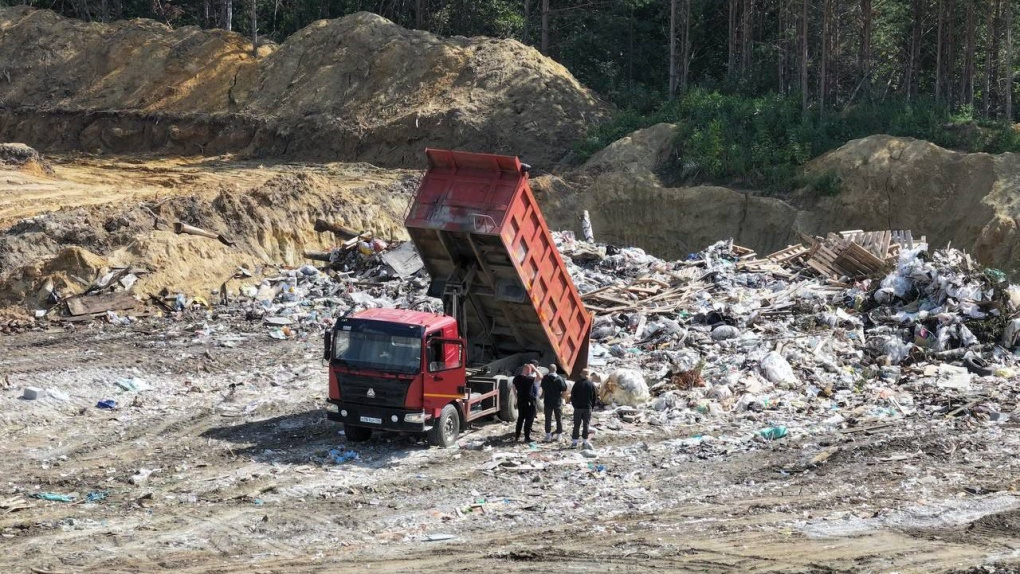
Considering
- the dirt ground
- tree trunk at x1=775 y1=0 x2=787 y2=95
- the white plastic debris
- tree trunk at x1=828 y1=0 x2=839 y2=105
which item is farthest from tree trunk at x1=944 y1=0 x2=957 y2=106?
the dirt ground

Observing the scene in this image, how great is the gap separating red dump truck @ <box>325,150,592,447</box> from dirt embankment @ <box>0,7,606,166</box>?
18074 mm

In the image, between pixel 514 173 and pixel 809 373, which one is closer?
pixel 514 173

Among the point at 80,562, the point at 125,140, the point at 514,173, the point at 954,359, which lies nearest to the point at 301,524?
the point at 80,562

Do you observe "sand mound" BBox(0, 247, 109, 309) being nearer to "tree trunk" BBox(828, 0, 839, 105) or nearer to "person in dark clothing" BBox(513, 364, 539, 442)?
"person in dark clothing" BBox(513, 364, 539, 442)

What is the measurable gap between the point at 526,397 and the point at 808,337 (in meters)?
6.29

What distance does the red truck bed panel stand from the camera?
14742 mm

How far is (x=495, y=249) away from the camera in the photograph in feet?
49.0

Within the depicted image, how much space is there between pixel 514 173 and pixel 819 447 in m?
5.21

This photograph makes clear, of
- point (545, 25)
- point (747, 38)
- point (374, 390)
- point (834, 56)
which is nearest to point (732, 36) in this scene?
point (747, 38)

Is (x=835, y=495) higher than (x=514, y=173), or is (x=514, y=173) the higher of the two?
(x=514, y=173)

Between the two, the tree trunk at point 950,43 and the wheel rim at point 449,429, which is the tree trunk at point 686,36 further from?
the wheel rim at point 449,429

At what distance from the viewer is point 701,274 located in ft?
74.8

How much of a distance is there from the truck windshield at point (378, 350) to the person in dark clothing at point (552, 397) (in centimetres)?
181

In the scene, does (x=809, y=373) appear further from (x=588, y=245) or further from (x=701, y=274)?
(x=588, y=245)
